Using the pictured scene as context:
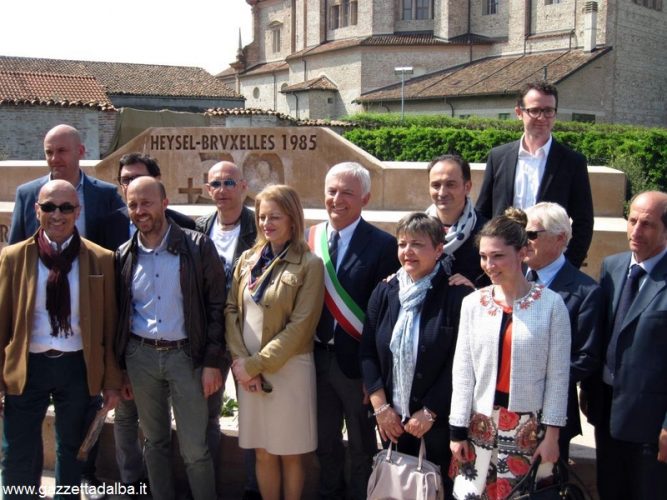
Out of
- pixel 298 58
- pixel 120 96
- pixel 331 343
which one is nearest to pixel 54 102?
pixel 120 96

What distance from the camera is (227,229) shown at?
13.8ft

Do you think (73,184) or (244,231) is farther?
(73,184)

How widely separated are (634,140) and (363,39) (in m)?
26.3

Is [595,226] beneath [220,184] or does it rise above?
beneath

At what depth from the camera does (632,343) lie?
2951mm

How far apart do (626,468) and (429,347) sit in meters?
1.10

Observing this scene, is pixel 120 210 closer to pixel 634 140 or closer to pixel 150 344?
pixel 150 344

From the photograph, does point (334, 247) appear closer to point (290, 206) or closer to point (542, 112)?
point (290, 206)

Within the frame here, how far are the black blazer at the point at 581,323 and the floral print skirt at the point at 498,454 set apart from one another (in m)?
0.28

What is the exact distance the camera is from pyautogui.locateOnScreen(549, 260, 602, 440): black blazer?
118 inches

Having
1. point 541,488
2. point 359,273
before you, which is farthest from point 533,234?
point 541,488

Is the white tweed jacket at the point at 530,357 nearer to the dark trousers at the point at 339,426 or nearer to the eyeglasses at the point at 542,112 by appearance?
the dark trousers at the point at 339,426

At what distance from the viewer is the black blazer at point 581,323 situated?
9.86 feet

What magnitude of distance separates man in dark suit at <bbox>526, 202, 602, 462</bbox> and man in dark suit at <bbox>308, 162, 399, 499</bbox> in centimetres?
76
